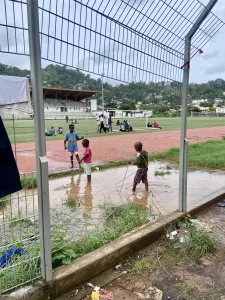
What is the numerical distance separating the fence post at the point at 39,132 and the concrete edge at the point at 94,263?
0.39 ft

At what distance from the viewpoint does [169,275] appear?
2.85m

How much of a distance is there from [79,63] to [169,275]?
2.24m

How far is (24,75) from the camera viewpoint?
239 cm

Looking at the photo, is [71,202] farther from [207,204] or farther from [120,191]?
[207,204]

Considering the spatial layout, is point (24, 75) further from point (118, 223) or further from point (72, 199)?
point (72, 199)

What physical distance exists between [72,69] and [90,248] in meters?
1.88

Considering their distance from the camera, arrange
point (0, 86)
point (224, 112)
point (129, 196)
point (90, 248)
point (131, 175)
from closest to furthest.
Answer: point (0, 86) → point (90, 248) → point (129, 196) → point (131, 175) → point (224, 112)

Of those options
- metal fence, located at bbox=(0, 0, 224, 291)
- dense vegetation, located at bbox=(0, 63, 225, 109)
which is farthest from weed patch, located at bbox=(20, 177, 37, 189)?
dense vegetation, located at bbox=(0, 63, 225, 109)

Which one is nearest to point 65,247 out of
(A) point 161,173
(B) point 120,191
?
(B) point 120,191

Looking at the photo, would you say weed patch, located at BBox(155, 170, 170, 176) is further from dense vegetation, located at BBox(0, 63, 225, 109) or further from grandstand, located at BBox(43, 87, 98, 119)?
dense vegetation, located at BBox(0, 63, 225, 109)

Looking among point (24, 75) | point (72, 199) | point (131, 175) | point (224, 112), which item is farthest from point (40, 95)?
point (224, 112)

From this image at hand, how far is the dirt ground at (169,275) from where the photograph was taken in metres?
2.56

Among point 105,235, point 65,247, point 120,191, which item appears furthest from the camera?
point 120,191

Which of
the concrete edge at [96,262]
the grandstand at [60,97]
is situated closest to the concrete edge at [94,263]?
the concrete edge at [96,262]
